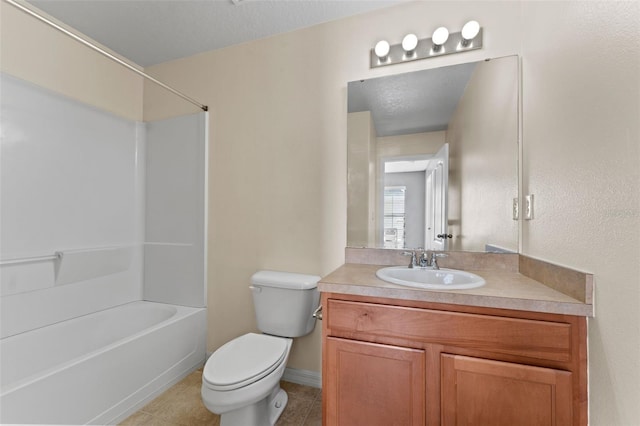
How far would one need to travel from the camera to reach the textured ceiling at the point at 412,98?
1567mm

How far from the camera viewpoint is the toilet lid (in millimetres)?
1229

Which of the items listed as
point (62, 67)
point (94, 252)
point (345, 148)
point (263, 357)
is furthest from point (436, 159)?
point (62, 67)

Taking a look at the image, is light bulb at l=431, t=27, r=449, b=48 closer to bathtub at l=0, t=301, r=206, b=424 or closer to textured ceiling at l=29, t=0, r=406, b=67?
textured ceiling at l=29, t=0, r=406, b=67

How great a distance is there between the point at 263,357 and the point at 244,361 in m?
0.09

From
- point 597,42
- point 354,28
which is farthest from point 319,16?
point 597,42

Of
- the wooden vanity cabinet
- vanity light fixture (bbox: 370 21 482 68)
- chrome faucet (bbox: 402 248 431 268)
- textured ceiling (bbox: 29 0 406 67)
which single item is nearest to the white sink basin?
chrome faucet (bbox: 402 248 431 268)

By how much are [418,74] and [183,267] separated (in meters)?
2.17

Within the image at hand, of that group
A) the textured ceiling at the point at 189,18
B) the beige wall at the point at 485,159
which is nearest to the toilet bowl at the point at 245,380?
the beige wall at the point at 485,159

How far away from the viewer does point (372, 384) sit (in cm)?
109

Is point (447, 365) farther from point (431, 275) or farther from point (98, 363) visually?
point (98, 363)

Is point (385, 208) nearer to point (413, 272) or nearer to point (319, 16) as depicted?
point (413, 272)

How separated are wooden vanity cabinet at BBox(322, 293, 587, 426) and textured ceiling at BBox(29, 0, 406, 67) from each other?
172 cm

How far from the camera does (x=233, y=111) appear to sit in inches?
81.3

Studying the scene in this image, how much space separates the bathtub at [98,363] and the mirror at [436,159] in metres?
1.39
